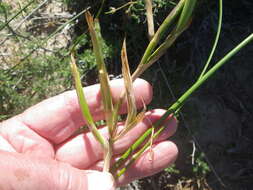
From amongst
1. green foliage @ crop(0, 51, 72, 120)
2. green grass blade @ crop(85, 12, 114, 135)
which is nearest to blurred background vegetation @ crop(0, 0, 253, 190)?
green foliage @ crop(0, 51, 72, 120)

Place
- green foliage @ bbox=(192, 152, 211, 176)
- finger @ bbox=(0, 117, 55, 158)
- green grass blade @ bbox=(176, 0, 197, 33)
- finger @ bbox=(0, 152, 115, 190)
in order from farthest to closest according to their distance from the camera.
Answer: green foliage @ bbox=(192, 152, 211, 176), finger @ bbox=(0, 117, 55, 158), green grass blade @ bbox=(176, 0, 197, 33), finger @ bbox=(0, 152, 115, 190)

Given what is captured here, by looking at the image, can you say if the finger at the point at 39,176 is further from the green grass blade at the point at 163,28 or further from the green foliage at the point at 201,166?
the green foliage at the point at 201,166

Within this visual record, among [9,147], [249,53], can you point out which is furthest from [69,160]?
[249,53]

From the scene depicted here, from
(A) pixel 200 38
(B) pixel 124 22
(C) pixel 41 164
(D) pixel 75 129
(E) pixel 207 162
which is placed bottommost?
(E) pixel 207 162

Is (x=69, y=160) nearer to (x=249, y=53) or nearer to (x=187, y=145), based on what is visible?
(x=187, y=145)

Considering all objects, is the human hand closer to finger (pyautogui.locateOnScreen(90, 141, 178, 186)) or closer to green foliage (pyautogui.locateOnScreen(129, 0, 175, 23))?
finger (pyautogui.locateOnScreen(90, 141, 178, 186))

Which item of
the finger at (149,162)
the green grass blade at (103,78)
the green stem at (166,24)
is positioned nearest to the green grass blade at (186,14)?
the green stem at (166,24)
